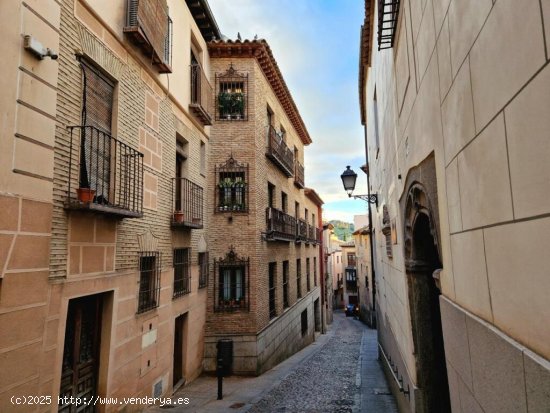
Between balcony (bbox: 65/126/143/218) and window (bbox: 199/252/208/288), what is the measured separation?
431 centimetres

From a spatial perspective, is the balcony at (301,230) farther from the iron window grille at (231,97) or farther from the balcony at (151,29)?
the balcony at (151,29)

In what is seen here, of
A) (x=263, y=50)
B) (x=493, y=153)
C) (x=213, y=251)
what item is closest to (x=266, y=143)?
(x=263, y=50)

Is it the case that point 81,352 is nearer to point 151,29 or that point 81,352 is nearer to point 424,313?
point 424,313

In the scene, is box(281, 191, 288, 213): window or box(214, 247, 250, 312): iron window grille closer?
box(214, 247, 250, 312): iron window grille

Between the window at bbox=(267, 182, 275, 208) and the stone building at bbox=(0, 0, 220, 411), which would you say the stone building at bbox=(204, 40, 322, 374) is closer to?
the window at bbox=(267, 182, 275, 208)

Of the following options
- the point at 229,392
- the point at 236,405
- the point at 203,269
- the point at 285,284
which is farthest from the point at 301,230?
the point at 236,405

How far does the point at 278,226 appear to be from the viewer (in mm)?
14586

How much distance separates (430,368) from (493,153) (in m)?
3.84

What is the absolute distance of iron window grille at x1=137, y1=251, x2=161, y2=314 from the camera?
7465 millimetres

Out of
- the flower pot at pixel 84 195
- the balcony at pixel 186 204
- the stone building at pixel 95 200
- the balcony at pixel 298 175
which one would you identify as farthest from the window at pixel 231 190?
the flower pot at pixel 84 195

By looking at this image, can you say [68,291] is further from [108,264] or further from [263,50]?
[263,50]

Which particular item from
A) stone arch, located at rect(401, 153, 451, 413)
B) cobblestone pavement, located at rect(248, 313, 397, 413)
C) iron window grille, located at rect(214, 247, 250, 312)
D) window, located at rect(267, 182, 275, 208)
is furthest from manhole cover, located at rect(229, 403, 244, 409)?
window, located at rect(267, 182, 275, 208)

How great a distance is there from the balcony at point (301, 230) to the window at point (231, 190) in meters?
6.46

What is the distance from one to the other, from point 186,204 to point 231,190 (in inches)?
104
